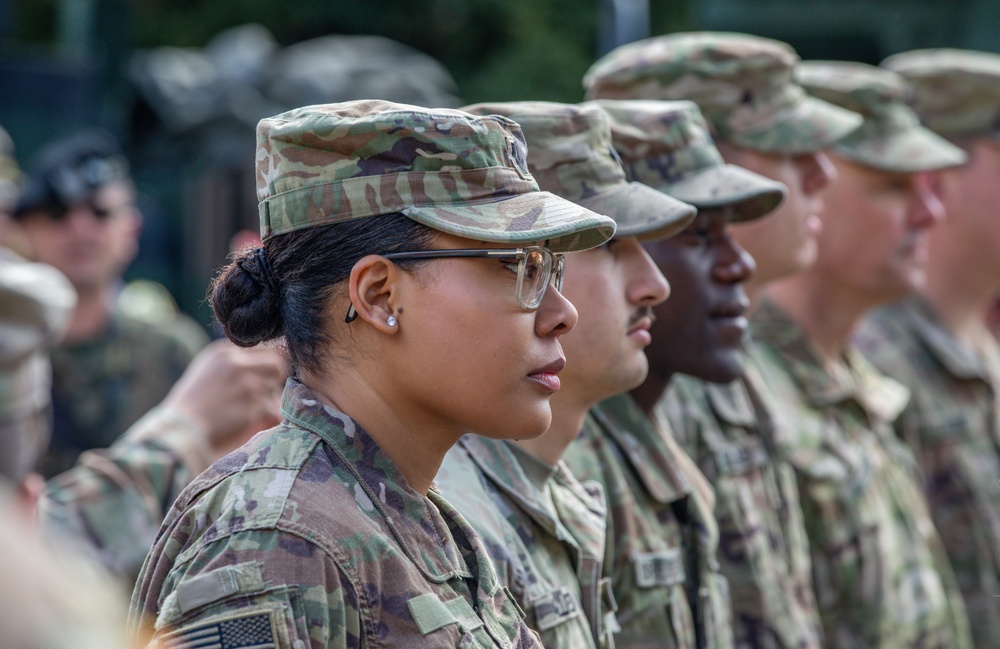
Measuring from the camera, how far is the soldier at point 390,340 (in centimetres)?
202

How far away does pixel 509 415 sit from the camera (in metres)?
2.32

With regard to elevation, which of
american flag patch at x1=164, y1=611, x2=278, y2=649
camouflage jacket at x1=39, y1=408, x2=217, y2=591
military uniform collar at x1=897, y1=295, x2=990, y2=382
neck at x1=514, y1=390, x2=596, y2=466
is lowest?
military uniform collar at x1=897, y1=295, x2=990, y2=382

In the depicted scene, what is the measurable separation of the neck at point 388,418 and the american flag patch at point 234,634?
0.43 meters

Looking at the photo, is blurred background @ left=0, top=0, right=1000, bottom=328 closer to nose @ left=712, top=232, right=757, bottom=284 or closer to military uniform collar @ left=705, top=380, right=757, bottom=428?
military uniform collar @ left=705, top=380, right=757, bottom=428

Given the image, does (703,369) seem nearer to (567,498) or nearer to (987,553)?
(567,498)

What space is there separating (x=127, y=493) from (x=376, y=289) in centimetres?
227

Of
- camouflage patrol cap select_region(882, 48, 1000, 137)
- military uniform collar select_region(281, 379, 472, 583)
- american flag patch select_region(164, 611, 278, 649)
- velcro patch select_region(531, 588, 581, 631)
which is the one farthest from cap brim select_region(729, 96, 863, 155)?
american flag patch select_region(164, 611, 278, 649)

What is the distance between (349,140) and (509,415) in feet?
1.79

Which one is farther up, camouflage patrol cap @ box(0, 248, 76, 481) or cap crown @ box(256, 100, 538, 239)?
cap crown @ box(256, 100, 538, 239)

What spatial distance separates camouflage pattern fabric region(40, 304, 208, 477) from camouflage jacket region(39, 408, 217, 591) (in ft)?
9.59

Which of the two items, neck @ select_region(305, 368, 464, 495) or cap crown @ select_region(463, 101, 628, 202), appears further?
cap crown @ select_region(463, 101, 628, 202)

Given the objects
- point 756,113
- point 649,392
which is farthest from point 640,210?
point 756,113

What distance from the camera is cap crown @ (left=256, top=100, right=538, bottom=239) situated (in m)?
2.19

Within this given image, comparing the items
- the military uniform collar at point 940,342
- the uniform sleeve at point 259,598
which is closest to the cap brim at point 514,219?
the uniform sleeve at point 259,598
